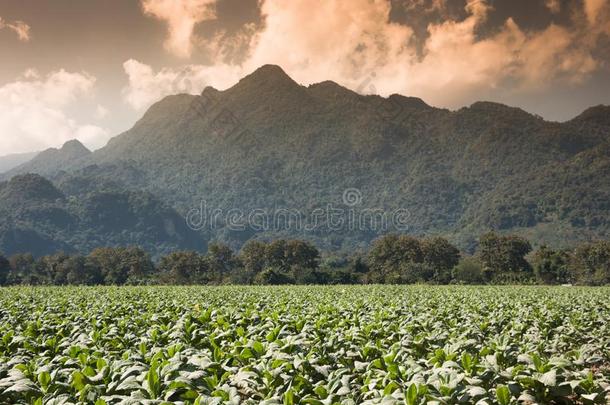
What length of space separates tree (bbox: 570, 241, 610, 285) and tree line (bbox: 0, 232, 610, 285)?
15 cm

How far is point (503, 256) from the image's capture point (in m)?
92.8

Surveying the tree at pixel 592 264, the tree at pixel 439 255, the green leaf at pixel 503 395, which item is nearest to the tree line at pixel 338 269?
the tree at pixel 439 255

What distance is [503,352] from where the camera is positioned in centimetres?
717

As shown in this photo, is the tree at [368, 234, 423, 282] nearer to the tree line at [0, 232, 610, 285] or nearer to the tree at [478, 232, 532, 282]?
the tree line at [0, 232, 610, 285]

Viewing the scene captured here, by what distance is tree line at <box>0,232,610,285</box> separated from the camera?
278 feet

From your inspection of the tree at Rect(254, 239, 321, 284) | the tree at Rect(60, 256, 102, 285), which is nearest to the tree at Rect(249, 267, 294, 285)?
the tree at Rect(254, 239, 321, 284)

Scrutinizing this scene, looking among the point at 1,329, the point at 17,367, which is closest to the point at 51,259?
the point at 1,329

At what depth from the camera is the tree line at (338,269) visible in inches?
3337

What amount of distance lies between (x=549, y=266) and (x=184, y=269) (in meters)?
65.7

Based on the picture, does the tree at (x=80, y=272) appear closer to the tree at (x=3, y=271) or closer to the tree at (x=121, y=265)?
the tree at (x=121, y=265)

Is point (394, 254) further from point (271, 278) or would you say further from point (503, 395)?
point (503, 395)

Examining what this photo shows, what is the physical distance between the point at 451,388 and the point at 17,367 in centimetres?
521

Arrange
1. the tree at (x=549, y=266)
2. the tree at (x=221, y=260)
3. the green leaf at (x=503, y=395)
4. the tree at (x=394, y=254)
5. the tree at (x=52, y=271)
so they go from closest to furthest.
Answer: the green leaf at (x=503, y=395)
the tree at (x=52, y=271)
the tree at (x=549, y=266)
the tree at (x=394, y=254)
the tree at (x=221, y=260)

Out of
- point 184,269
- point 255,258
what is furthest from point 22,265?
point 255,258
